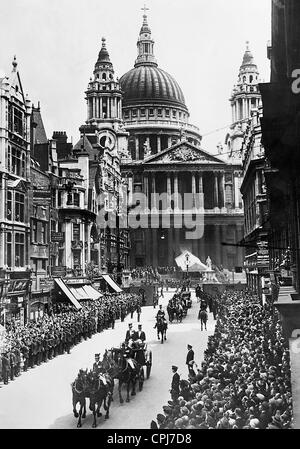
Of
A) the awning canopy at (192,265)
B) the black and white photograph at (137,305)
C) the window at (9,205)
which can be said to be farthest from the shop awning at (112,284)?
the window at (9,205)

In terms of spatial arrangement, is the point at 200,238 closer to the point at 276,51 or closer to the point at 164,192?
the point at 164,192

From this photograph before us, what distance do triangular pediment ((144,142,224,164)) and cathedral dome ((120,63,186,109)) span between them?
2471 centimetres

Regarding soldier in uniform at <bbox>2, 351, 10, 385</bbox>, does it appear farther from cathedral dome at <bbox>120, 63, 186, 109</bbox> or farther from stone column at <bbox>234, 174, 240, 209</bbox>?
cathedral dome at <bbox>120, 63, 186, 109</bbox>

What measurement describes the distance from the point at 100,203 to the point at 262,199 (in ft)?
72.2

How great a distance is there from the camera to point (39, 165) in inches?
1761

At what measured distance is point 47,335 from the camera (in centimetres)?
2550

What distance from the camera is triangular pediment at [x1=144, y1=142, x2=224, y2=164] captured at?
9988 cm

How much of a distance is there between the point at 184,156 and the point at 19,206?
69389 millimetres

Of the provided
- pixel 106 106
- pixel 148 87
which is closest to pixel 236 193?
pixel 106 106

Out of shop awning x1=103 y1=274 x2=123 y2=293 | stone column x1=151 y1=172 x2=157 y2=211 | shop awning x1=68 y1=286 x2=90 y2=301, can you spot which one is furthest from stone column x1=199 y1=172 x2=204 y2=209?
shop awning x1=68 y1=286 x2=90 y2=301

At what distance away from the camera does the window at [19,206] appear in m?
32.6

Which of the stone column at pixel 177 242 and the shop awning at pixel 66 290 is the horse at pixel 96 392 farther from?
the stone column at pixel 177 242

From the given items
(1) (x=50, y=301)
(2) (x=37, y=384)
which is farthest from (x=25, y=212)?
(2) (x=37, y=384)

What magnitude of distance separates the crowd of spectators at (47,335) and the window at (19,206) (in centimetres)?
616
